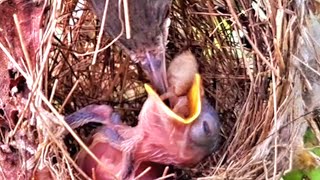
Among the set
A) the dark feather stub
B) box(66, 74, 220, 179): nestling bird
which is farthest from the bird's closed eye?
the dark feather stub

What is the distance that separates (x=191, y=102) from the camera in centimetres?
100

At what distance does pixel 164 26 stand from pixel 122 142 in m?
0.15

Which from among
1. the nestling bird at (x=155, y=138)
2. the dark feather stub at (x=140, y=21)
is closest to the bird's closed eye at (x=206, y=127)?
the nestling bird at (x=155, y=138)

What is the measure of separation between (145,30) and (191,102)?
10 cm

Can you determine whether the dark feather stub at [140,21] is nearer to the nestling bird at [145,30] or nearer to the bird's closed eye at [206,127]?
the nestling bird at [145,30]

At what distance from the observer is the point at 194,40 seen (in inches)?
45.3

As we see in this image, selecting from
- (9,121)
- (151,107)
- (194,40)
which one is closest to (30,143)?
(9,121)

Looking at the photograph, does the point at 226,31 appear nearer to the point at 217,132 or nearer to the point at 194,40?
the point at 194,40

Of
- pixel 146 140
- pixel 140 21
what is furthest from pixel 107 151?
pixel 140 21

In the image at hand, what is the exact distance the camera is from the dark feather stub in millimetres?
968

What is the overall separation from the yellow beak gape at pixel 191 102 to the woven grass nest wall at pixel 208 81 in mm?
78

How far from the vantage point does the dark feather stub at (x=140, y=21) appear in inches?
38.1

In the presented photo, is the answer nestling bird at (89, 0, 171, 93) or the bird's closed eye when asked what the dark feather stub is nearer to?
nestling bird at (89, 0, 171, 93)

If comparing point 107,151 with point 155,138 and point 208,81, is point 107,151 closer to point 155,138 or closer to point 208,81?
point 155,138
